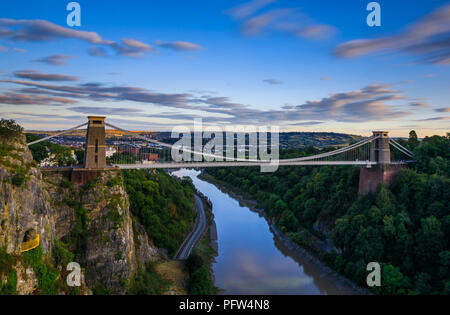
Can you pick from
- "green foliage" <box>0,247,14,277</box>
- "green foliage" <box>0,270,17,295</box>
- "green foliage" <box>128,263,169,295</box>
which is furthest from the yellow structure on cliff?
"green foliage" <box>128,263,169,295</box>

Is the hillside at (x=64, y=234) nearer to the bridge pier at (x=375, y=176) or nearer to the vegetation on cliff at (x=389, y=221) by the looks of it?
the vegetation on cliff at (x=389, y=221)

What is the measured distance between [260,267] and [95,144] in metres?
9.93

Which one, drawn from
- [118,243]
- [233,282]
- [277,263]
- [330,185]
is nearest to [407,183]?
[330,185]

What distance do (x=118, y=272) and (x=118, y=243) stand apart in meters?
→ 1.05

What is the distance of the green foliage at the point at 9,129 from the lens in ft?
31.0

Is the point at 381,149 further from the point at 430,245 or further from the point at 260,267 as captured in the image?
the point at 260,267

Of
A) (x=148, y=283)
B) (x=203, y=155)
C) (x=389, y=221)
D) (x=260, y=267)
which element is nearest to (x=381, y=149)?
(x=389, y=221)

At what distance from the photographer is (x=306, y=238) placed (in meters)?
18.6

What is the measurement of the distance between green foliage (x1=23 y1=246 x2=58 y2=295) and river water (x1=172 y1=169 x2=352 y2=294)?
7317 mm

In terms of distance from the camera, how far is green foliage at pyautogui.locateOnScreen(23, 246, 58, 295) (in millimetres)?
8298

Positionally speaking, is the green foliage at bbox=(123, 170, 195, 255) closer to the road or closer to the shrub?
the road

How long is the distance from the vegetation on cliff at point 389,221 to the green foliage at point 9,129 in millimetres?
14279

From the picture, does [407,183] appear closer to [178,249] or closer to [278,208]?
[278,208]

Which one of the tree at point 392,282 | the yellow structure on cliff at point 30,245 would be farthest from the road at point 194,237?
the tree at point 392,282
